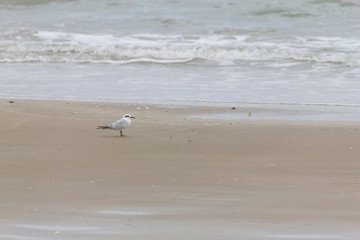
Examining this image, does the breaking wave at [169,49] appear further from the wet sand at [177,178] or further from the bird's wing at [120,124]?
the bird's wing at [120,124]

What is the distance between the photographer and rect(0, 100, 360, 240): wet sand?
14.5ft

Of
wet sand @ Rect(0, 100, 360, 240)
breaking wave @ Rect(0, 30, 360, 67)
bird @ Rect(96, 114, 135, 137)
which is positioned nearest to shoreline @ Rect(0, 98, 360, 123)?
wet sand @ Rect(0, 100, 360, 240)

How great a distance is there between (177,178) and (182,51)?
11.3m

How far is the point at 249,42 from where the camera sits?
60.3ft

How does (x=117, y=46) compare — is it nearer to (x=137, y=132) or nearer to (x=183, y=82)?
(x=183, y=82)

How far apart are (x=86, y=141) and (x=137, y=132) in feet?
2.38

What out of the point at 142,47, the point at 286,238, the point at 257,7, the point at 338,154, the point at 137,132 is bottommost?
the point at 286,238

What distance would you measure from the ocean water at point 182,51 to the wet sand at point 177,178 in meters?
2.67

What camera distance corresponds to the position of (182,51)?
1686 centimetres

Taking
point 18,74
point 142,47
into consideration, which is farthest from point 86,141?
point 142,47

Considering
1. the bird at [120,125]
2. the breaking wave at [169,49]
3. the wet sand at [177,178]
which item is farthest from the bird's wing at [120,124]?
the breaking wave at [169,49]

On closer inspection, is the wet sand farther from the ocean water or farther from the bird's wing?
the ocean water

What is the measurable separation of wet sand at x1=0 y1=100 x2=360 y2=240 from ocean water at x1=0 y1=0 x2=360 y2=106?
2.67 meters

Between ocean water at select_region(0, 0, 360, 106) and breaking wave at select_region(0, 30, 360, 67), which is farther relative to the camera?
breaking wave at select_region(0, 30, 360, 67)
